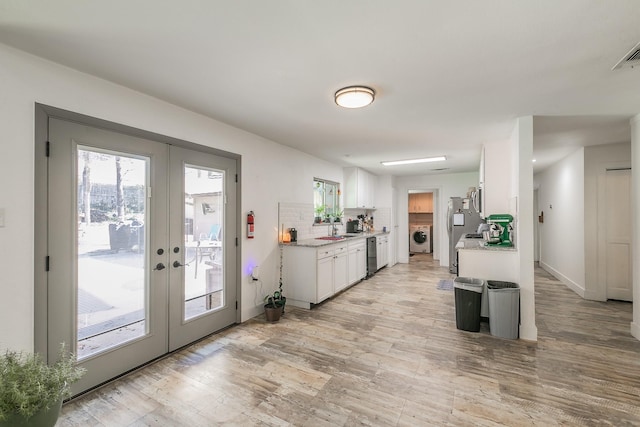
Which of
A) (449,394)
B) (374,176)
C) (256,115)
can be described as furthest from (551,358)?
(374,176)

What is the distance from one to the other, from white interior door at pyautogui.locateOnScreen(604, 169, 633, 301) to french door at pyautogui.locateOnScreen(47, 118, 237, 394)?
221 inches

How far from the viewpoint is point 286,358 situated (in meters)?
2.76

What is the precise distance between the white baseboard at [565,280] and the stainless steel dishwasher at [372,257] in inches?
134

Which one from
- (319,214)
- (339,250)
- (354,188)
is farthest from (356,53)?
(354,188)

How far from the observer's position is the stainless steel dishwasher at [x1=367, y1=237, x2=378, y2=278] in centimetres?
610

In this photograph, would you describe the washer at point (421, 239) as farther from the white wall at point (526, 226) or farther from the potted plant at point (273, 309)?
the potted plant at point (273, 309)

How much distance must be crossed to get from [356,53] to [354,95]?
0.51 m

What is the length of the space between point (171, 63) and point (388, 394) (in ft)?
9.42

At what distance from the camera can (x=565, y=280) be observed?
5398 millimetres

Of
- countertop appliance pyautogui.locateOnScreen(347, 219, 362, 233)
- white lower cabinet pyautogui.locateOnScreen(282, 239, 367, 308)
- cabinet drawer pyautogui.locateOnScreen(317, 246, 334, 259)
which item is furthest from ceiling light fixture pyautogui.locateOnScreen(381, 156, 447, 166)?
cabinet drawer pyautogui.locateOnScreen(317, 246, 334, 259)

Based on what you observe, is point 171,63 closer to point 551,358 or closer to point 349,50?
point 349,50

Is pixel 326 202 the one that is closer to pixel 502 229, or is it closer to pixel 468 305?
pixel 502 229

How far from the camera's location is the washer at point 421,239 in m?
9.53

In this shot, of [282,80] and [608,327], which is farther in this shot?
[608,327]
